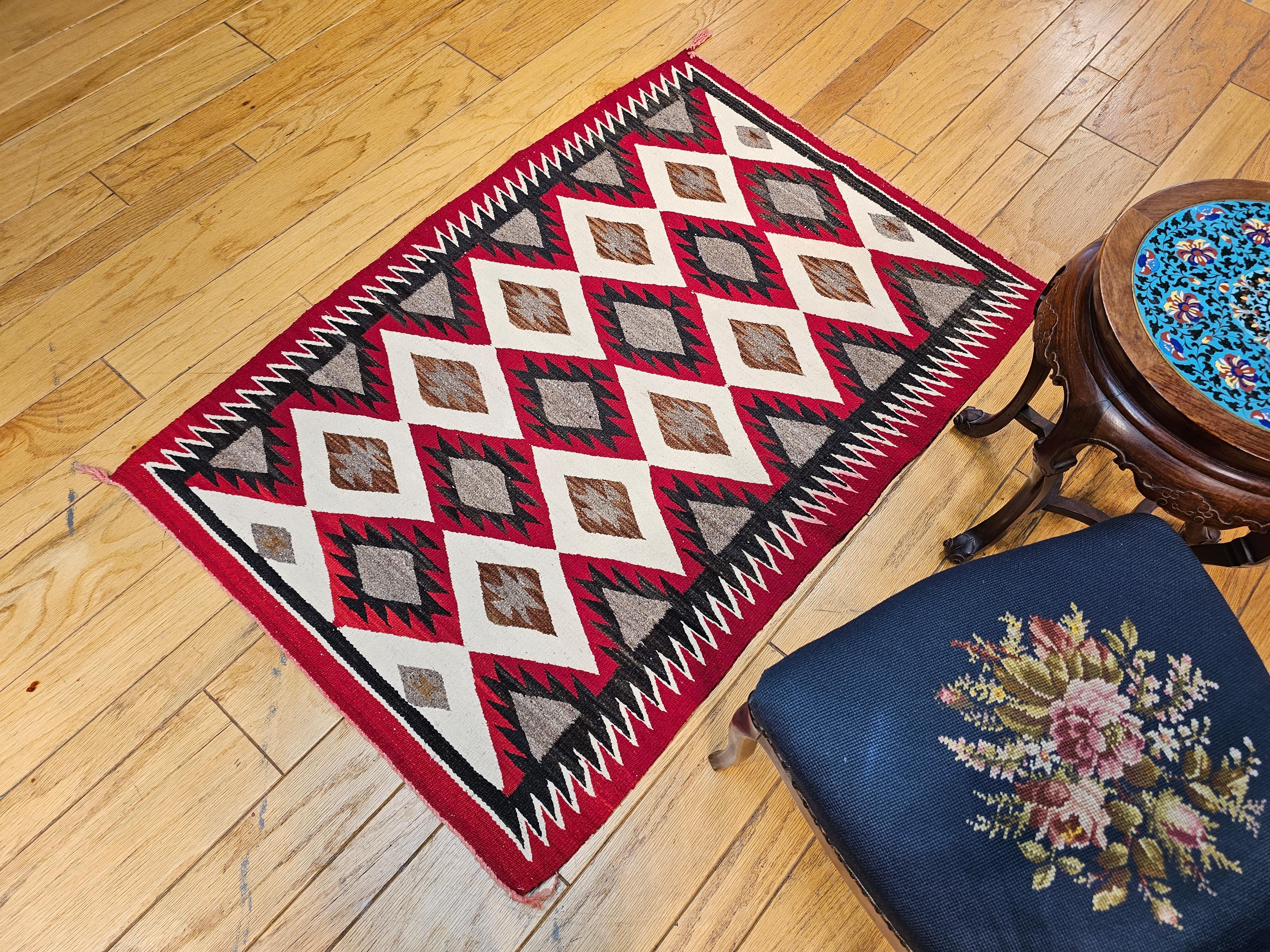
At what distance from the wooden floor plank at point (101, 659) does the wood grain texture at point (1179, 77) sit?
203 cm

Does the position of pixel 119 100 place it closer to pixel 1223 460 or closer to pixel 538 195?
pixel 538 195

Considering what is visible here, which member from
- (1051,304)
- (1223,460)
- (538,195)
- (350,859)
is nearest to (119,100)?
(538,195)

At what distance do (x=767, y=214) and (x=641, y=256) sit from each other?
283 millimetres

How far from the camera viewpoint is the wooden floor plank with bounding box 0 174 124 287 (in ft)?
5.39

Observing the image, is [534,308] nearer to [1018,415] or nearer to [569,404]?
[569,404]

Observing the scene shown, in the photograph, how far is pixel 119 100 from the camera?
Result: 1.82 metres

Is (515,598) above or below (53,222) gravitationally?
below

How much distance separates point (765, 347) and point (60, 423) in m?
1.22

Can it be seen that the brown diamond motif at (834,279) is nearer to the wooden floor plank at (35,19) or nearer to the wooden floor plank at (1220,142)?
the wooden floor plank at (1220,142)

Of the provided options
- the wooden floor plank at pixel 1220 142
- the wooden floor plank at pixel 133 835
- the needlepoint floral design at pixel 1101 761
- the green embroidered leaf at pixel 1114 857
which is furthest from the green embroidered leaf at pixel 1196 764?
the wooden floor plank at pixel 1220 142

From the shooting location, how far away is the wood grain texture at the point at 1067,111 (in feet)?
6.36

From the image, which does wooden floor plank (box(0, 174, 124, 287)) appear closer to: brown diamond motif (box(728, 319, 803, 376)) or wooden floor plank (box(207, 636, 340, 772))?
wooden floor plank (box(207, 636, 340, 772))

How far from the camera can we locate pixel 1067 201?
72.9 inches

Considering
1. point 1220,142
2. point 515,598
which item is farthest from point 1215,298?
point 1220,142
